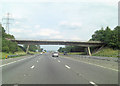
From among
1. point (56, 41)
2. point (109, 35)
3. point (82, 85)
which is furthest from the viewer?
point (109, 35)

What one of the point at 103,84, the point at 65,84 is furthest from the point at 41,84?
the point at 103,84

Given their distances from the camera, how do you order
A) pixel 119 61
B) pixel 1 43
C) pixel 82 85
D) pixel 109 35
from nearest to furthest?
pixel 82 85, pixel 119 61, pixel 1 43, pixel 109 35

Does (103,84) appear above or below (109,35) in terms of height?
below

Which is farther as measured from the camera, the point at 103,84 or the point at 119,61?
the point at 119,61

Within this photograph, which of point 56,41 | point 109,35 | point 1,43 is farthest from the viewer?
point 109,35

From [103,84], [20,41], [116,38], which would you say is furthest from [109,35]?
[103,84]

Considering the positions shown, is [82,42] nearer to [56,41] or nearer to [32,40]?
[56,41]

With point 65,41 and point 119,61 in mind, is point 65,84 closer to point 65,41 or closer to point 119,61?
point 119,61

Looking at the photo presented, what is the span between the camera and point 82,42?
75.2 metres

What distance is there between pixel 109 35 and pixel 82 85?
7519cm

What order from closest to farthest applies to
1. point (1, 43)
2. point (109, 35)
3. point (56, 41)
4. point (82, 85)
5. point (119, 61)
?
point (82, 85)
point (119, 61)
point (1, 43)
point (56, 41)
point (109, 35)

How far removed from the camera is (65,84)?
27.3ft

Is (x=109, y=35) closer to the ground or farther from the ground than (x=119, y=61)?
farther from the ground

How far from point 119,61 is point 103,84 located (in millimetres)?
17113
